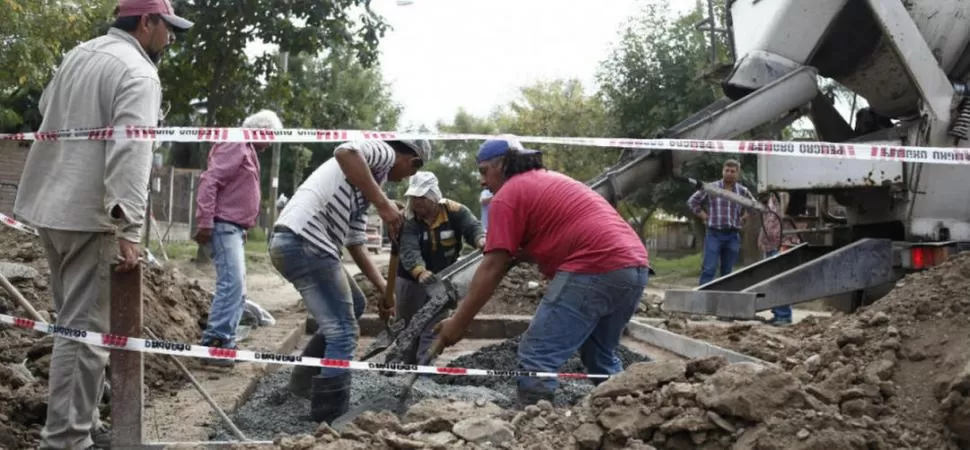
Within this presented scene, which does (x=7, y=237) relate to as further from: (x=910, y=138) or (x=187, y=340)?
(x=910, y=138)

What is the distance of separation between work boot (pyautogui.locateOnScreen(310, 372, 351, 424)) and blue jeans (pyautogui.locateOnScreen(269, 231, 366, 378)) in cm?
4

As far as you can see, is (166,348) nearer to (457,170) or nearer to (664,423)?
(664,423)

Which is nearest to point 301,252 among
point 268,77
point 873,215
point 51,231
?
point 51,231

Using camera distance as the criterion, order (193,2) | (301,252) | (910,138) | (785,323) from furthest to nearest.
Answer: (193,2) < (785,323) < (910,138) < (301,252)

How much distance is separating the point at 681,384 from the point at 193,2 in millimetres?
10731

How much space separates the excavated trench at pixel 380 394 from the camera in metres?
4.77

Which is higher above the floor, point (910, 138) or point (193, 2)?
point (193, 2)

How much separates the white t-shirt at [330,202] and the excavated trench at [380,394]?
88 centimetres

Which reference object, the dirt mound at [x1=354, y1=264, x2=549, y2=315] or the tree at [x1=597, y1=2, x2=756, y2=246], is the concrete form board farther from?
the tree at [x1=597, y1=2, x2=756, y2=246]

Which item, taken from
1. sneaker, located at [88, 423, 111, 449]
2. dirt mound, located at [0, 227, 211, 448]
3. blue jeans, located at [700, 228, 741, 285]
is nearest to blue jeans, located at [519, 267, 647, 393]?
sneaker, located at [88, 423, 111, 449]

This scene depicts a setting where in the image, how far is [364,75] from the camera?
4888 cm

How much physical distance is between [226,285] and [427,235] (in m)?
1.40

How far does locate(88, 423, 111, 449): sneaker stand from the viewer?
155 inches

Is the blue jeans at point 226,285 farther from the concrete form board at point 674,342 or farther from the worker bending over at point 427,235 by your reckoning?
the concrete form board at point 674,342
